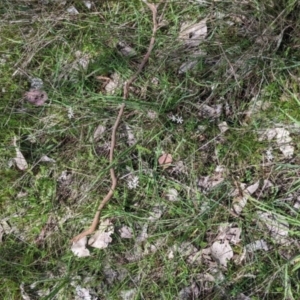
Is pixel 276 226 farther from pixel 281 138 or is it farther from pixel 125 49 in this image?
pixel 125 49

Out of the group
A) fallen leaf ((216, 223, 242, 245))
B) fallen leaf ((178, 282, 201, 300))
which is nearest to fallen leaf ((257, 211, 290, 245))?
fallen leaf ((216, 223, 242, 245))

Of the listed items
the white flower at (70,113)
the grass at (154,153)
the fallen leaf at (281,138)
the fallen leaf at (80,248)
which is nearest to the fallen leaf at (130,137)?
the grass at (154,153)

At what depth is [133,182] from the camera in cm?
301

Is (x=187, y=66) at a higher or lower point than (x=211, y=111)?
higher

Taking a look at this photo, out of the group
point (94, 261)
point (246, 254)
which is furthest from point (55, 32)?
point (246, 254)

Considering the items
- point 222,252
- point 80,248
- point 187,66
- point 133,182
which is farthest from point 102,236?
point 187,66

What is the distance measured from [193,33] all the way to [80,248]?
1396mm

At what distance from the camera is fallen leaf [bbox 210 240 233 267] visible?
287 centimetres

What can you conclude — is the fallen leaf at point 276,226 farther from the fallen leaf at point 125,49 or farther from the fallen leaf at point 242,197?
the fallen leaf at point 125,49

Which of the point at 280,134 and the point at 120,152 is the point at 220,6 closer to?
the point at 280,134

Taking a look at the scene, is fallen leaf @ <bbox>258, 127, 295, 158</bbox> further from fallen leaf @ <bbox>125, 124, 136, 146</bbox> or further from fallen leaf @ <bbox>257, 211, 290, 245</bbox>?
fallen leaf @ <bbox>125, 124, 136, 146</bbox>

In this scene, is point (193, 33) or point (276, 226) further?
point (193, 33)

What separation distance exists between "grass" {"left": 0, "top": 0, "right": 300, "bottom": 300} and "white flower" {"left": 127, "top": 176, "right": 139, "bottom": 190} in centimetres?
2

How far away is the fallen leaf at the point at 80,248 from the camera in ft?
9.71
